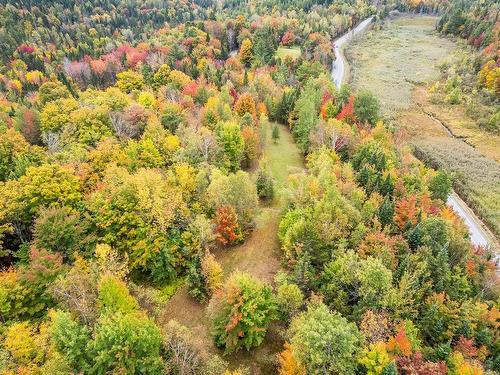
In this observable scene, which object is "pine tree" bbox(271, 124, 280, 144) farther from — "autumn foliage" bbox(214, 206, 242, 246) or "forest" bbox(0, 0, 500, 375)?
"autumn foliage" bbox(214, 206, 242, 246)

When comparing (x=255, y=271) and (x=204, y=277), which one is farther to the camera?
(x=255, y=271)

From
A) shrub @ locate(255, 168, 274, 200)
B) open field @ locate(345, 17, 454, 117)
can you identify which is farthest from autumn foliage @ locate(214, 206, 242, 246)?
open field @ locate(345, 17, 454, 117)

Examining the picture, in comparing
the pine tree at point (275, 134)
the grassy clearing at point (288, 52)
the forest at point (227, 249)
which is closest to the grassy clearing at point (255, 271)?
the forest at point (227, 249)

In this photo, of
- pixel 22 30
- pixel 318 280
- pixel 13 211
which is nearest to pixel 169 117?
pixel 13 211

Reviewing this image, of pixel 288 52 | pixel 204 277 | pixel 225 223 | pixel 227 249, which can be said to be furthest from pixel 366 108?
pixel 288 52

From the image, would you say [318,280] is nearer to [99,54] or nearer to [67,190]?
[67,190]

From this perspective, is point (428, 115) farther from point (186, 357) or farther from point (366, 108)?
point (186, 357)

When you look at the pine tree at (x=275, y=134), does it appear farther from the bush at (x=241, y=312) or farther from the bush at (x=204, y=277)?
the bush at (x=241, y=312)
